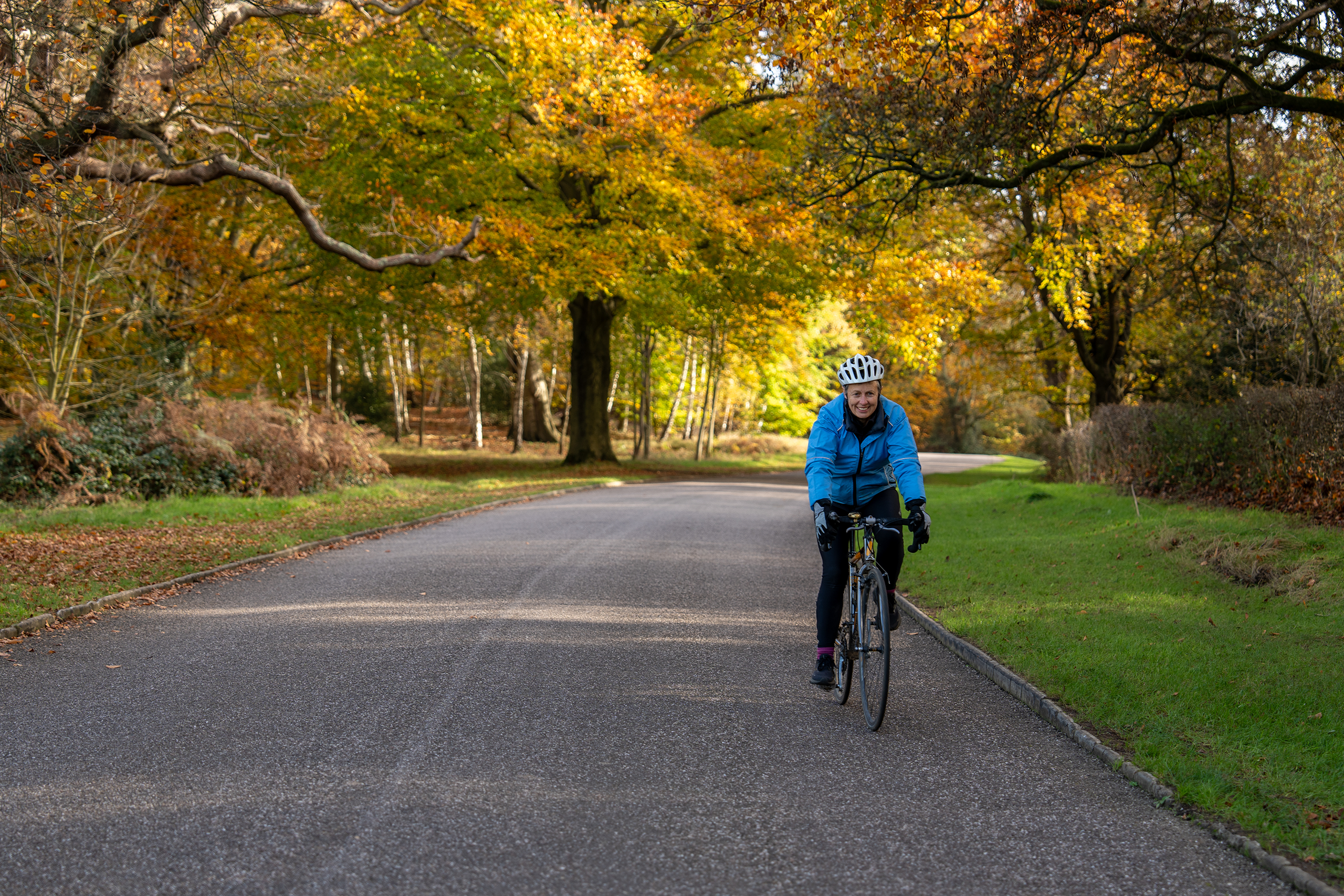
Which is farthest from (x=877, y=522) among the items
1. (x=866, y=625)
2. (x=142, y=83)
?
(x=142, y=83)

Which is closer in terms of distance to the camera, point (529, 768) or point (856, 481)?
point (529, 768)

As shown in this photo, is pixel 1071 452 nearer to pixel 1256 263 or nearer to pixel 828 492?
pixel 1256 263

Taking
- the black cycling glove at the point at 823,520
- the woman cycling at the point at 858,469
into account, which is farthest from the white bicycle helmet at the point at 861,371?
the black cycling glove at the point at 823,520

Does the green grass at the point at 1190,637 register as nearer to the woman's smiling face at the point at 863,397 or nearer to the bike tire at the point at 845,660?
the bike tire at the point at 845,660

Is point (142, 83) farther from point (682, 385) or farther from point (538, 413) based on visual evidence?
point (682, 385)

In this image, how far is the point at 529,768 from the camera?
5059mm

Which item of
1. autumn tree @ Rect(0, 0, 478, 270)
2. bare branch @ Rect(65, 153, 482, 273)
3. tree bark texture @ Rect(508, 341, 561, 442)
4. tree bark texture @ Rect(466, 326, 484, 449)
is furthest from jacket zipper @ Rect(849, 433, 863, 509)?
tree bark texture @ Rect(508, 341, 561, 442)

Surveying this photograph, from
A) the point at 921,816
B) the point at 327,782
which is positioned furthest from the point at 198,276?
the point at 921,816

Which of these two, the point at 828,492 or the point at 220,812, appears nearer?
the point at 220,812

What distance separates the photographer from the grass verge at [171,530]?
963 centimetres

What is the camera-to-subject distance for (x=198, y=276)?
75.5 feet

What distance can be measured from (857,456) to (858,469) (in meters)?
0.08

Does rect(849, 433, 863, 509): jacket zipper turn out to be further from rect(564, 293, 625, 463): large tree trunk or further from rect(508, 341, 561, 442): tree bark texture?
rect(508, 341, 561, 442): tree bark texture

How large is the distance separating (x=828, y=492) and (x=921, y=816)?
225cm
